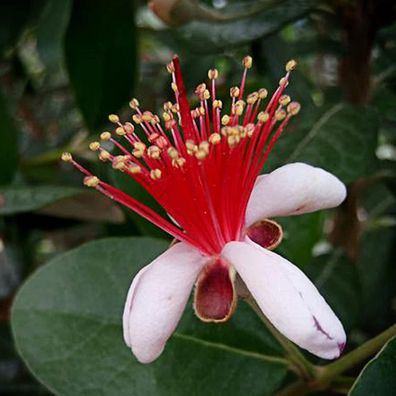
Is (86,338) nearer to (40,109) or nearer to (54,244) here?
(54,244)

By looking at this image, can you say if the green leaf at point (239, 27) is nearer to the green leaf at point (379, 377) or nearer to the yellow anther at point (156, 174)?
the yellow anther at point (156, 174)

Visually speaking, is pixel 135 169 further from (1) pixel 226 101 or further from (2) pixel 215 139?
(1) pixel 226 101

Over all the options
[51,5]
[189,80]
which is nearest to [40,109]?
[189,80]

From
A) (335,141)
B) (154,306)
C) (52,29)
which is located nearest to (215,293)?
(154,306)

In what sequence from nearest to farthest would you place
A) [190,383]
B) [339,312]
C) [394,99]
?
1. [190,383]
2. [339,312]
3. [394,99]

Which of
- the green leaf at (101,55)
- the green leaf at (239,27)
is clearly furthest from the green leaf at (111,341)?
the green leaf at (101,55)

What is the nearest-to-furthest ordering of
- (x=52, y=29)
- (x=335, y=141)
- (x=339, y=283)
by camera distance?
1. (x=335, y=141)
2. (x=339, y=283)
3. (x=52, y=29)
